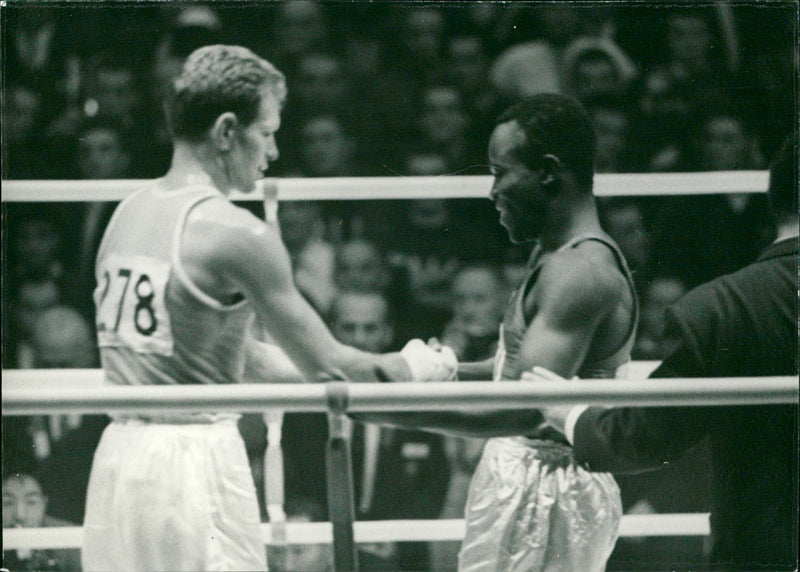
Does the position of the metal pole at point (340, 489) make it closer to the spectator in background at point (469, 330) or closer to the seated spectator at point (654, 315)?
the spectator in background at point (469, 330)

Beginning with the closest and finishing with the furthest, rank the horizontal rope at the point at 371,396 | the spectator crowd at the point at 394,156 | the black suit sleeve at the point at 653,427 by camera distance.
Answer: the horizontal rope at the point at 371,396
the black suit sleeve at the point at 653,427
the spectator crowd at the point at 394,156

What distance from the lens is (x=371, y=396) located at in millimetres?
1478

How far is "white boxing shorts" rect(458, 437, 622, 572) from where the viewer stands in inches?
70.0

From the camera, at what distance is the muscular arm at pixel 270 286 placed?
5.57ft

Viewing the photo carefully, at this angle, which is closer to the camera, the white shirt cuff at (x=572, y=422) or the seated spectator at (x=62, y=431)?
the white shirt cuff at (x=572, y=422)

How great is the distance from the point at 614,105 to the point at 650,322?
1.63 feet

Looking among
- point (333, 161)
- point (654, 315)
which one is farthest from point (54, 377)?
point (654, 315)

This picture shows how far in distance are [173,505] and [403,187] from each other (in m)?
0.82

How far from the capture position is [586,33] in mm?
1910

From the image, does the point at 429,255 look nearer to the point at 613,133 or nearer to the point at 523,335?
the point at 523,335

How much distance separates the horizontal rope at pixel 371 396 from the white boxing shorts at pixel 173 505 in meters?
0.21

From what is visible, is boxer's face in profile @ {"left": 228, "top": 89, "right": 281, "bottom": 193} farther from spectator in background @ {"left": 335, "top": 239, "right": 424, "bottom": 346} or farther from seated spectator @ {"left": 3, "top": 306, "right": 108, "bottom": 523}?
seated spectator @ {"left": 3, "top": 306, "right": 108, "bottom": 523}

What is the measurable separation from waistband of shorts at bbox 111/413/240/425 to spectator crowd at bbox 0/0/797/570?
14cm

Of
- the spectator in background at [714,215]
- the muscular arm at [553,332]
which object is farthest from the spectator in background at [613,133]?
the muscular arm at [553,332]
